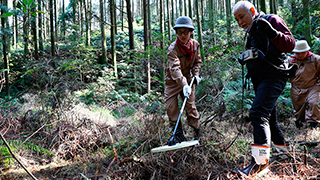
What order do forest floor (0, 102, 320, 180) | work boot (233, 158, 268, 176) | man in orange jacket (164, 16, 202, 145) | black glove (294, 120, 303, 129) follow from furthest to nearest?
black glove (294, 120, 303, 129) < man in orange jacket (164, 16, 202, 145) < forest floor (0, 102, 320, 180) < work boot (233, 158, 268, 176)

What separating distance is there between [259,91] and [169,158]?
1518 millimetres

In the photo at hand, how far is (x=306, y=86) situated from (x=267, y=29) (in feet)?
12.2

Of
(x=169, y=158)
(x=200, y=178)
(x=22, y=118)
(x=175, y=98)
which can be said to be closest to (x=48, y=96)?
(x=22, y=118)

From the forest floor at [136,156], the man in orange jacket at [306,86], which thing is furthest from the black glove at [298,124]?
the forest floor at [136,156]

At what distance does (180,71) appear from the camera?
3451mm

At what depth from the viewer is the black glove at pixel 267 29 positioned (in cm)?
234

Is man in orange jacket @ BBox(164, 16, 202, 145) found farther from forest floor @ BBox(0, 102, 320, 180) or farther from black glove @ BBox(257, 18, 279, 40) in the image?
black glove @ BBox(257, 18, 279, 40)

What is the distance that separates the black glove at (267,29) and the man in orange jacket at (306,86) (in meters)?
3.15

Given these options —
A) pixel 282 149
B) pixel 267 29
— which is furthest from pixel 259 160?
pixel 267 29

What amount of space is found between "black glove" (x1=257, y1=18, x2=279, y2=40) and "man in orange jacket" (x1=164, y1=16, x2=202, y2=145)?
118 centimetres

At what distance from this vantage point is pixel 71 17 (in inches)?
701

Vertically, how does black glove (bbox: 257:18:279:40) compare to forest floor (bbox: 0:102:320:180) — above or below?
above

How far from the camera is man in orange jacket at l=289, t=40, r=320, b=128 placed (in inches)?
191

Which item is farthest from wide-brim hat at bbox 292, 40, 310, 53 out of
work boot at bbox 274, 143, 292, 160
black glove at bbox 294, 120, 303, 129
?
work boot at bbox 274, 143, 292, 160
